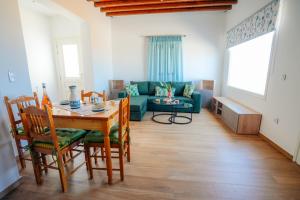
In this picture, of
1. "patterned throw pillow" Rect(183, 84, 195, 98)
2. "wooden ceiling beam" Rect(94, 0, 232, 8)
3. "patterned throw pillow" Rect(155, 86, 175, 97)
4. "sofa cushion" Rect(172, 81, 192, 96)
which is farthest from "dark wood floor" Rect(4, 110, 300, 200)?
"wooden ceiling beam" Rect(94, 0, 232, 8)

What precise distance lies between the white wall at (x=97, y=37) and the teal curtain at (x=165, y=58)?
53.4 inches

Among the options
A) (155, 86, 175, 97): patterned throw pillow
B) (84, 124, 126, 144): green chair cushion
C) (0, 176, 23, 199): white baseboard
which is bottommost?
(0, 176, 23, 199): white baseboard

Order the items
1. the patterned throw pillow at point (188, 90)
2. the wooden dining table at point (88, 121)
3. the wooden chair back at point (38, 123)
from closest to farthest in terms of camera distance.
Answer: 1. the wooden chair back at point (38, 123)
2. the wooden dining table at point (88, 121)
3. the patterned throw pillow at point (188, 90)

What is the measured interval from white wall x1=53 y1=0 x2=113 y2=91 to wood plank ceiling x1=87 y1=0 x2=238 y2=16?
0.97 feet

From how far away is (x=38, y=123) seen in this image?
1502mm

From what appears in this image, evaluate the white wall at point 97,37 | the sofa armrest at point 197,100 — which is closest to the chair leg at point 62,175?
the white wall at point 97,37

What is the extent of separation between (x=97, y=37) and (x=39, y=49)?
1.63m

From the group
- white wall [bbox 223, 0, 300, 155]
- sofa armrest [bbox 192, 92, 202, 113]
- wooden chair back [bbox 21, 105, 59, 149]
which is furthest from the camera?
sofa armrest [bbox 192, 92, 202, 113]

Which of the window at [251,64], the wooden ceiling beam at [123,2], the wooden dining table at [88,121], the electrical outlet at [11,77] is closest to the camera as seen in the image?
the wooden dining table at [88,121]

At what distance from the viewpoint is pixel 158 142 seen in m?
2.71

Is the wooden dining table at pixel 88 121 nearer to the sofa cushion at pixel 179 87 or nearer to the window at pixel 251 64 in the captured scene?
the window at pixel 251 64

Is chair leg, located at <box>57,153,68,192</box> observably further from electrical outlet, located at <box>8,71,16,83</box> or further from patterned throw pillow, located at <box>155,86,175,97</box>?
patterned throw pillow, located at <box>155,86,175,97</box>

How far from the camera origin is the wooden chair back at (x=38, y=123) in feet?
4.62

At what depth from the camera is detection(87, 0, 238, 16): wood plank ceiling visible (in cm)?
388
